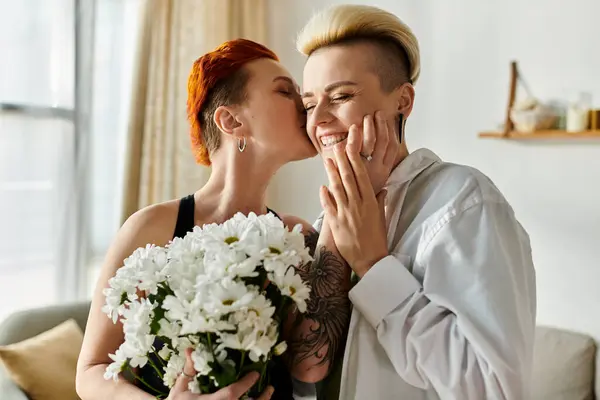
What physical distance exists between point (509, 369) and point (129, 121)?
108 inches

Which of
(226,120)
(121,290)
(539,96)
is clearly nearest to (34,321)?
(226,120)

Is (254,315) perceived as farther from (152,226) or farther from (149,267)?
(152,226)

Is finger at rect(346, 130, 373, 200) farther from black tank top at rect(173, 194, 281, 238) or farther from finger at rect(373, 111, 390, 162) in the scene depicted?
black tank top at rect(173, 194, 281, 238)

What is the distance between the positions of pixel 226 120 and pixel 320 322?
24.1 inches

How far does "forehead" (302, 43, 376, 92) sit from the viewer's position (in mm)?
1347

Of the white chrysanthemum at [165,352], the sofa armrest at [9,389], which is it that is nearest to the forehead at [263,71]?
the white chrysanthemum at [165,352]

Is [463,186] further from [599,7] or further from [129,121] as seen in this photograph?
[129,121]

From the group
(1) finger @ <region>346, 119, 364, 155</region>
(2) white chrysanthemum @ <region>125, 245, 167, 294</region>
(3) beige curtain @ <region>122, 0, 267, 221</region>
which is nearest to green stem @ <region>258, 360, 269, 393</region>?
(2) white chrysanthemum @ <region>125, 245, 167, 294</region>

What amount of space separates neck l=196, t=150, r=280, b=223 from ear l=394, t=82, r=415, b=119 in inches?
15.0

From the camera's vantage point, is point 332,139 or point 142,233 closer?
point 332,139

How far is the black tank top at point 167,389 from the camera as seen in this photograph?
1.36m

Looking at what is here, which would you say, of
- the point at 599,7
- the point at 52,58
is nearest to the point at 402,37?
the point at 599,7

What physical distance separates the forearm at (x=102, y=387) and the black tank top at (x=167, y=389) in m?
0.08

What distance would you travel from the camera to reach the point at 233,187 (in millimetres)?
1628
